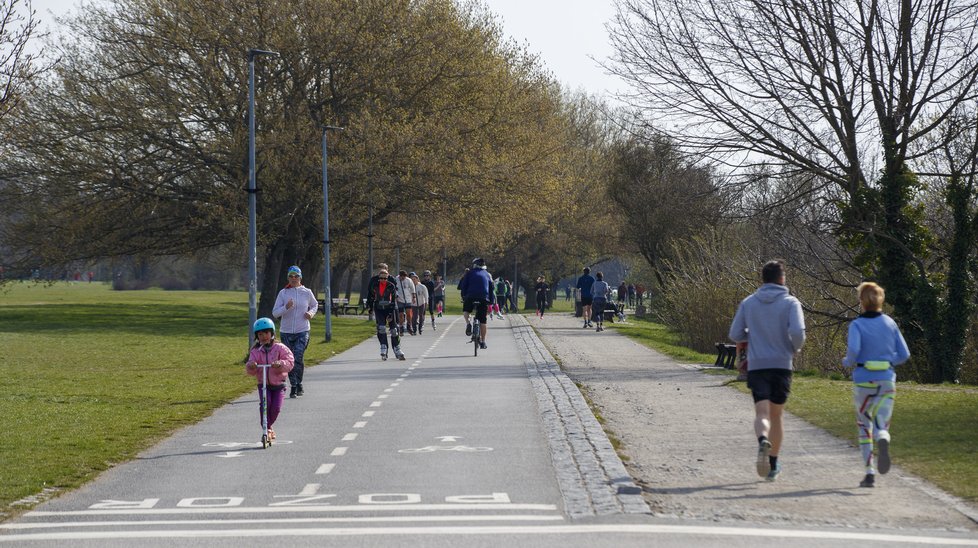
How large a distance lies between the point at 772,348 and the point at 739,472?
3.42ft

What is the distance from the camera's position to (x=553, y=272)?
79.0 metres

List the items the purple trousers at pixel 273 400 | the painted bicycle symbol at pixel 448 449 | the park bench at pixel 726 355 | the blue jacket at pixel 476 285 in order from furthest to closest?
1. the blue jacket at pixel 476 285
2. the park bench at pixel 726 355
3. the purple trousers at pixel 273 400
4. the painted bicycle symbol at pixel 448 449

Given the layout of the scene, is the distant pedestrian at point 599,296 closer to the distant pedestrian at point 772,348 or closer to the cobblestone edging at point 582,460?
the cobblestone edging at point 582,460

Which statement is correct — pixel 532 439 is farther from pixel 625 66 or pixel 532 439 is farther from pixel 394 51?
pixel 394 51

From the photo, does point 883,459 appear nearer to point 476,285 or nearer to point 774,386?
point 774,386

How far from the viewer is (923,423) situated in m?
14.0

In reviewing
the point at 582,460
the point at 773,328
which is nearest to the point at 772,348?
the point at 773,328

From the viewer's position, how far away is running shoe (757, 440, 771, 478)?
9.60m

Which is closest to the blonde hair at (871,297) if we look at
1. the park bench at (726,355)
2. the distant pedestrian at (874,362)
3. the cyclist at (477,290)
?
the distant pedestrian at (874,362)

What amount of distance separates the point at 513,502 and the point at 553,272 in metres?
70.1

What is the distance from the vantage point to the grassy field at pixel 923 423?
10.3 metres

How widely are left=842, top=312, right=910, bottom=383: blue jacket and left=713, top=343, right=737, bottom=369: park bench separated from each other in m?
13.5

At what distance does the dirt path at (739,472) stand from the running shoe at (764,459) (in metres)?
0.11

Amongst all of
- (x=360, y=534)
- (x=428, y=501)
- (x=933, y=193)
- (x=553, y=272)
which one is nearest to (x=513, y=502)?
(x=428, y=501)
